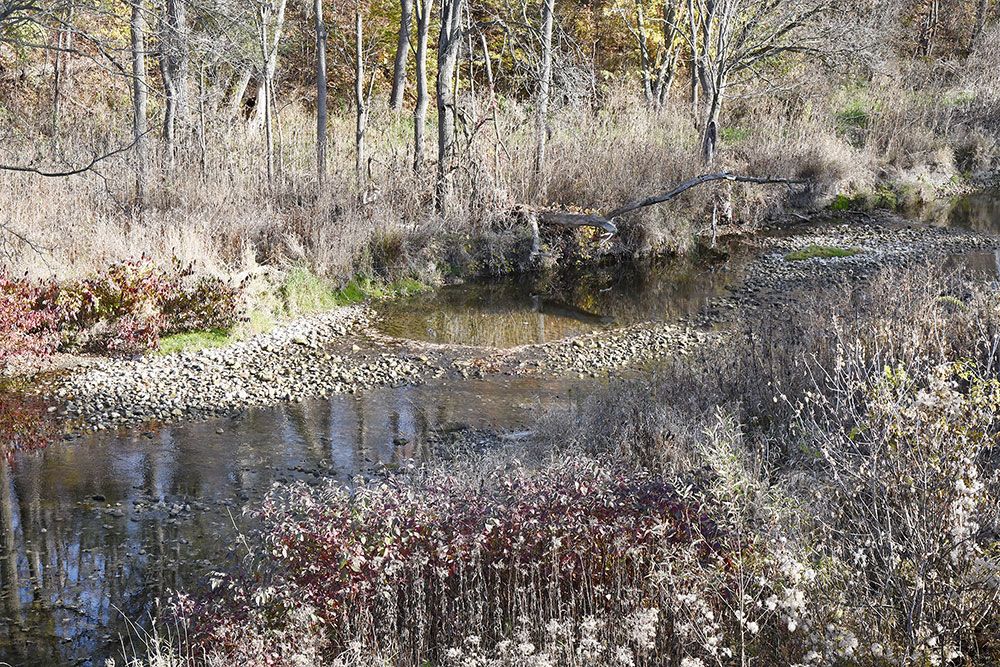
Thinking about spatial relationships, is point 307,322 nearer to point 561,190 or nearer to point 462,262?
point 462,262

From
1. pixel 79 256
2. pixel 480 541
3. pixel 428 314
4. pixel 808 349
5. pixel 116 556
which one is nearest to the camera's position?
pixel 480 541

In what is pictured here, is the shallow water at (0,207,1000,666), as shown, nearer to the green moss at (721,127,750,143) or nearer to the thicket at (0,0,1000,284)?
the thicket at (0,0,1000,284)

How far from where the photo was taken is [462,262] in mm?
15891

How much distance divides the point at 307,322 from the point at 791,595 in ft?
33.6

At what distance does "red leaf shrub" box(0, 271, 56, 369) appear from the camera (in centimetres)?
1036

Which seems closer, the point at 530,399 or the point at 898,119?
the point at 530,399

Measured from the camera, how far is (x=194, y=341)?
38.1 ft

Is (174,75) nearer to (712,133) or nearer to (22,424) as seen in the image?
(22,424)

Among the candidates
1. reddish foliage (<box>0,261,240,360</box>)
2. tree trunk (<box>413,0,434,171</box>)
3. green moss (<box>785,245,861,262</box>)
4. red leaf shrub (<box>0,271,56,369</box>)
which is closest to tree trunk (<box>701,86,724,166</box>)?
green moss (<box>785,245,861,262</box>)

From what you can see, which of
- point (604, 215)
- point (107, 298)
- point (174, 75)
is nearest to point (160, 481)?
point (107, 298)

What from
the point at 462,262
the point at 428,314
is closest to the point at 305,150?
the point at 462,262

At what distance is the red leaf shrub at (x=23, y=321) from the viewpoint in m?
10.4

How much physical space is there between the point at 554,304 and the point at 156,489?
26.1ft

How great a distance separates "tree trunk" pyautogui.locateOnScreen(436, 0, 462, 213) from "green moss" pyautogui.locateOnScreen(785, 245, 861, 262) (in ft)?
21.3
